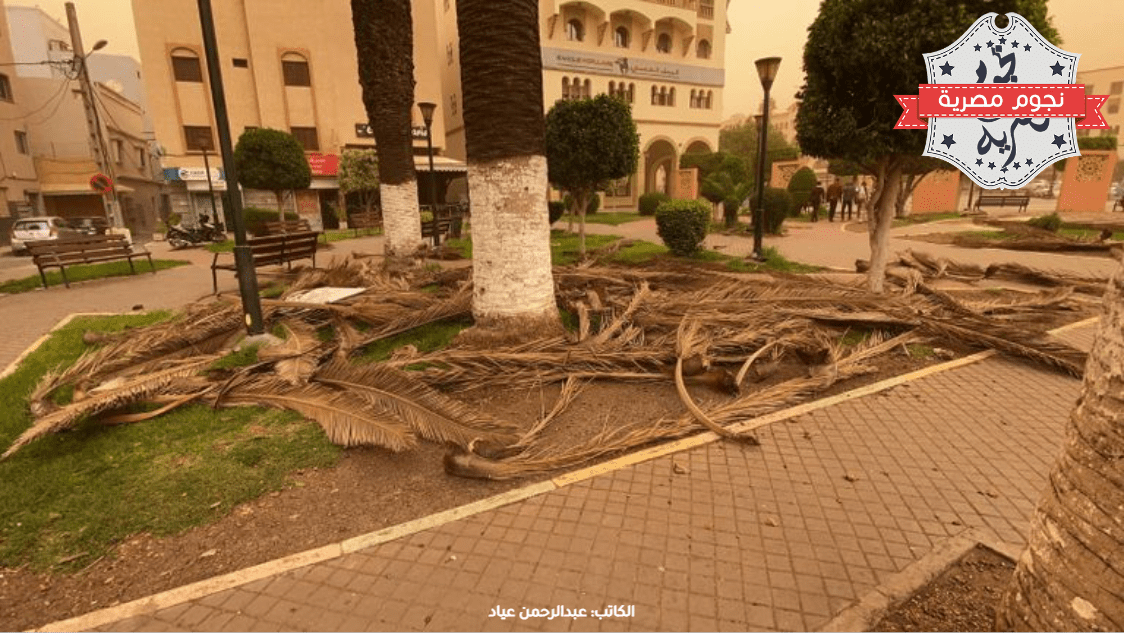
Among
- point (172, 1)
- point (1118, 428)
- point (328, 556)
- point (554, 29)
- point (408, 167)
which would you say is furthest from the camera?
point (554, 29)

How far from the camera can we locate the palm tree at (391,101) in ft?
31.2

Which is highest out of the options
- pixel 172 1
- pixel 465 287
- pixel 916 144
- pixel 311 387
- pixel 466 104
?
pixel 172 1

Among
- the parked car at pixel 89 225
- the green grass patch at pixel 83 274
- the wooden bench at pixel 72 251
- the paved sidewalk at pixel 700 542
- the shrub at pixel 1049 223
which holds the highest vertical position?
the parked car at pixel 89 225

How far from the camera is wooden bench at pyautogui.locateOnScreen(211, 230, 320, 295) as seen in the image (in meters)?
8.39

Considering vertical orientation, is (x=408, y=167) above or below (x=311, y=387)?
above

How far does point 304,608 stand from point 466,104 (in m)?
4.53

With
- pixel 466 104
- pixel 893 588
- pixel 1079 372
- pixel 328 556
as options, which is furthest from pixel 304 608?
pixel 1079 372

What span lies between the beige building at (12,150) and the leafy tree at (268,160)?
69.9 ft

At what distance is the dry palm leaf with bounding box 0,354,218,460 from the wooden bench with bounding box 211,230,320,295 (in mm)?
3776

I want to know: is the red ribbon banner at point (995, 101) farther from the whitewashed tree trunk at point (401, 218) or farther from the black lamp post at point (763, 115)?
the whitewashed tree trunk at point (401, 218)

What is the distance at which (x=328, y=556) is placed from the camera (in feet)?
8.89

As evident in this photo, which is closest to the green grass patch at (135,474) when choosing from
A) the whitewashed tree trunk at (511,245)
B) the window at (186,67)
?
the whitewashed tree trunk at (511,245)

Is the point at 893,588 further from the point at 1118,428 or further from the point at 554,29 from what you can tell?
the point at 554,29

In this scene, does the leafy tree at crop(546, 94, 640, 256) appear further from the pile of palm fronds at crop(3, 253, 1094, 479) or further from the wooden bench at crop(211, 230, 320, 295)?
the pile of palm fronds at crop(3, 253, 1094, 479)
